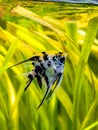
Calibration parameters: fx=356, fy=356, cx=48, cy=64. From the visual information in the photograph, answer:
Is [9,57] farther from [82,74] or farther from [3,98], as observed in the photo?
[82,74]

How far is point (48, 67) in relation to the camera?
4.60 feet

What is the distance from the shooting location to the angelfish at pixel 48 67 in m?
1.40

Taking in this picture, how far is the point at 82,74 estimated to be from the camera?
1439 millimetres

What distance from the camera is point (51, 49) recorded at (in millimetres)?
1449

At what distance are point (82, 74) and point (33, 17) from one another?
11.9 inches

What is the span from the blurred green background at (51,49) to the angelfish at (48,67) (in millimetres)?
30

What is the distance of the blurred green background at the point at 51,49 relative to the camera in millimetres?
1417

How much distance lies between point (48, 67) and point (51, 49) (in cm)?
9

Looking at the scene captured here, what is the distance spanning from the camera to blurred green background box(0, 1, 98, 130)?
142cm

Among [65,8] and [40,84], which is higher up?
[65,8]

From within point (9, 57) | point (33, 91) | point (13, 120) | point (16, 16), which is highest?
point (16, 16)

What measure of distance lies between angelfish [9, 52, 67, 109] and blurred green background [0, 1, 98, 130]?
0.10 feet

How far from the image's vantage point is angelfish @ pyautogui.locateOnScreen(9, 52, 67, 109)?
1.40m

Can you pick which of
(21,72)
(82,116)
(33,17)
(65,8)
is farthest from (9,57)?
(82,116)
